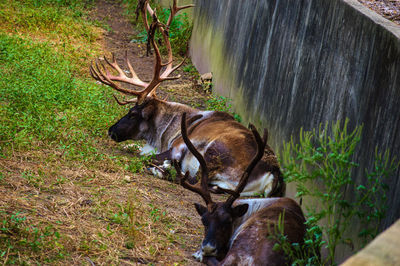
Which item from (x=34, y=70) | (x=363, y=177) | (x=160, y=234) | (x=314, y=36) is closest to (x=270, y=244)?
(x=363, y=177)

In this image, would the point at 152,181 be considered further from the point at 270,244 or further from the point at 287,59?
the point at 270,244

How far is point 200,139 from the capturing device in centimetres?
710

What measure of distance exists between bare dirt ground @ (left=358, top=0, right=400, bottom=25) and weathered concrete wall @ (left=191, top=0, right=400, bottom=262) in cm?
71

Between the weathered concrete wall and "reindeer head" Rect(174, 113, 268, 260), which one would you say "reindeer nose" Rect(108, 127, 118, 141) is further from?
"reindeer head" Rect(174, 113, 268, 260)

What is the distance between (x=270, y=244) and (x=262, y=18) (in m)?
4.14

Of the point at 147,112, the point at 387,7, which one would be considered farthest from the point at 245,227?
the point at 147,112

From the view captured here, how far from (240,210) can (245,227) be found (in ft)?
0.89

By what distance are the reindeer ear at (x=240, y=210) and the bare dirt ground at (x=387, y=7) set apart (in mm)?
2434

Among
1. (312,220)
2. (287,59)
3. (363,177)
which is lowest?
(312,220)

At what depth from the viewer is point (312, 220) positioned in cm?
386

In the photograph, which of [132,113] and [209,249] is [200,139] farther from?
[209,249]

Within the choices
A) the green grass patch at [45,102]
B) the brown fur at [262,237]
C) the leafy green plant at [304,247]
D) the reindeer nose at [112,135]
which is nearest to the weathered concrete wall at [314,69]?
the leafy green plant at [304,247]

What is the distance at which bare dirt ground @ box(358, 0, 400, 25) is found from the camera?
579cm

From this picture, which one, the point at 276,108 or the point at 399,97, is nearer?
the point at 399,97
